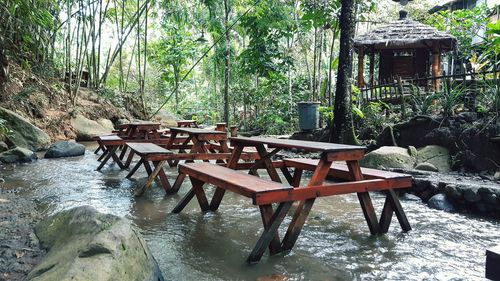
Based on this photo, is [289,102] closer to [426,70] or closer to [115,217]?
[426,70]

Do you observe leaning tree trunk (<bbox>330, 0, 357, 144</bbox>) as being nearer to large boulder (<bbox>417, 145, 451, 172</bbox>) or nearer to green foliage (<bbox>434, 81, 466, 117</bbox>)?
large boulder (<bbox>417, 145, 451, 172</bbox>)

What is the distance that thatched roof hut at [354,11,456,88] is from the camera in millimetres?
12164

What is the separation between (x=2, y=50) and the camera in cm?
903

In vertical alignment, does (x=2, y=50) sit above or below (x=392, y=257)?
above

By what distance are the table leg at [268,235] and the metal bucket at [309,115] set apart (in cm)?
658

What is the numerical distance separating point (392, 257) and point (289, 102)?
36.0 feet

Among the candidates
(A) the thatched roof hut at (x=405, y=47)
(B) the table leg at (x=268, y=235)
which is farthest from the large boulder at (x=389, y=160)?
(A) the thatched roof hut at (x=405, y=47)

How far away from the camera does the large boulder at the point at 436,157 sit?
6.27 meters

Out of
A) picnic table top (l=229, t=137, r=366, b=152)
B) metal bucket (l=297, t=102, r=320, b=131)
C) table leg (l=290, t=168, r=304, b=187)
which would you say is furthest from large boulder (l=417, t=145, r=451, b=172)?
picnic table top (l=229, t=137, r=366, b=152)

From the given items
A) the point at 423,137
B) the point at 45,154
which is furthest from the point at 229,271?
the point at 45,154

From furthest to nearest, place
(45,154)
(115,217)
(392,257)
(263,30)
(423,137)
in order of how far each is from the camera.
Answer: (263,30), (45,154), (423,137), (392,257), (115,217)

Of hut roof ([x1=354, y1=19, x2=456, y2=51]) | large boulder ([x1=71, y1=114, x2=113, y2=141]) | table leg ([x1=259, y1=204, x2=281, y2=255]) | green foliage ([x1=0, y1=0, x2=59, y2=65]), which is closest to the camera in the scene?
table leg ([x1=259, y1=204, x2=281, y2=255])

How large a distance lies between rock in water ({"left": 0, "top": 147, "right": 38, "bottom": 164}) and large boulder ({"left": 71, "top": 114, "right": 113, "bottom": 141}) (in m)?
3.69

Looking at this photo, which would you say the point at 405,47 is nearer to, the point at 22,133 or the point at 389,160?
the point at 389,160
